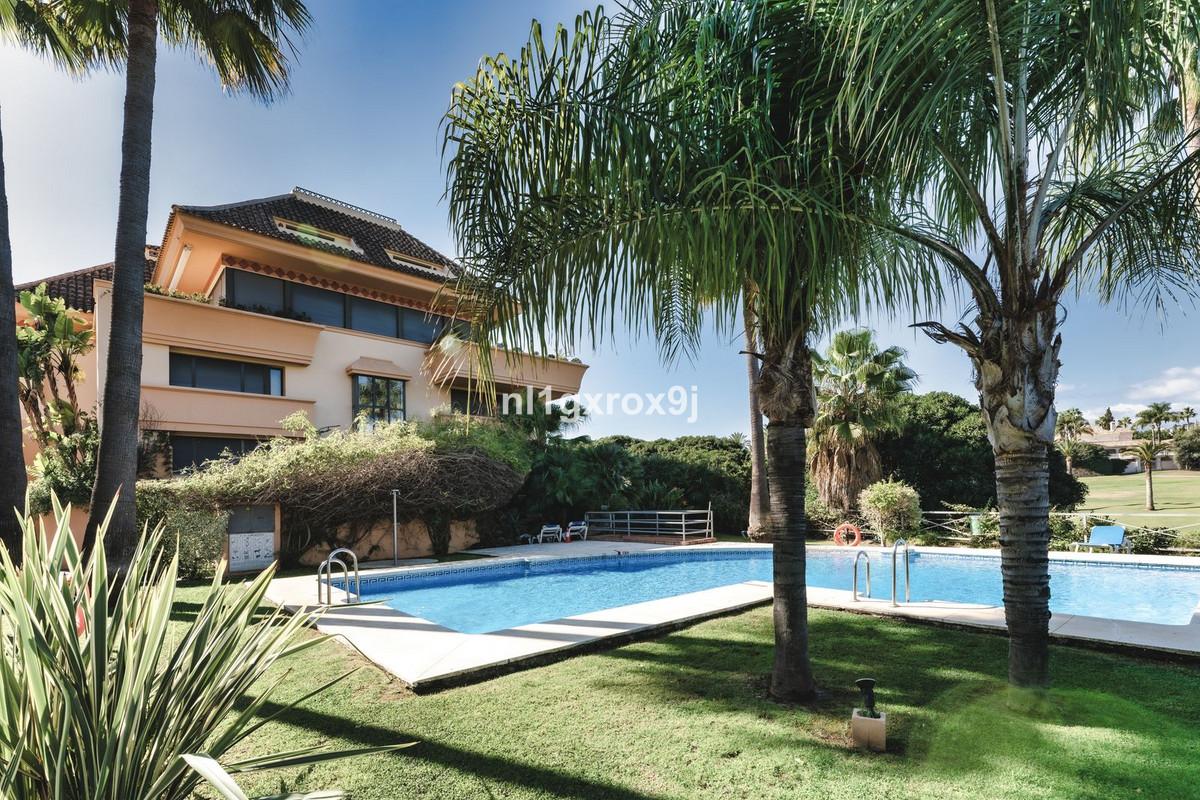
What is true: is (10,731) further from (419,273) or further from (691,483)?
(691,483)

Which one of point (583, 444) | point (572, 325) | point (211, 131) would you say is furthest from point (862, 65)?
point (583, 444)

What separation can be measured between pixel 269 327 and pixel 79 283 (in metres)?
8.17

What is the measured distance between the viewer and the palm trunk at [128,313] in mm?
7324

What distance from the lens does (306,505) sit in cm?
1495

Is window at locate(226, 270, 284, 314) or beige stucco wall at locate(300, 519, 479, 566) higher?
window at locate(226, 270, 284, 314)

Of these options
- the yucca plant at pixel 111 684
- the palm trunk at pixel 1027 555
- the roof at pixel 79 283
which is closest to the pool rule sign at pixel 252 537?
the roof at pixel 79 283

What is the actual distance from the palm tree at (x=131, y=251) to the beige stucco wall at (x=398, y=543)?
7401 mm

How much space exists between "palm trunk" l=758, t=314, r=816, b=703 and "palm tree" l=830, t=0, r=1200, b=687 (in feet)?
3.59

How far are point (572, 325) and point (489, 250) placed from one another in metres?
0.92

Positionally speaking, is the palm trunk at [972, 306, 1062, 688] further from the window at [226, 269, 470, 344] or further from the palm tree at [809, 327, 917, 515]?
the palm tree at [809, 327, 917, 515]

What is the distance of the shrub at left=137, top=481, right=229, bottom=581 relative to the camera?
12828 mm

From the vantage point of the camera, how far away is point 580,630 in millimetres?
7516

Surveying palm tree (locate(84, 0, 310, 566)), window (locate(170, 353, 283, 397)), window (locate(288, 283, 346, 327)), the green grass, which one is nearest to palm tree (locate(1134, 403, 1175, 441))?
the green grass

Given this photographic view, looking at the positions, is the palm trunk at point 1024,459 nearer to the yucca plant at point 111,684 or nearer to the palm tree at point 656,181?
the palm tree at point 656,181
